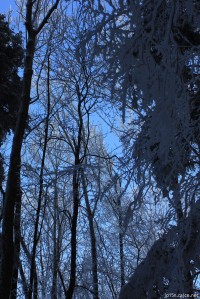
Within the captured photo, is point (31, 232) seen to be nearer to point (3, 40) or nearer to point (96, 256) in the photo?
point (96, 256)

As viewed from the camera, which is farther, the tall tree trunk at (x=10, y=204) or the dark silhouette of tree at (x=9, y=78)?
the dark silhouette of tree at (x=9, y=78)

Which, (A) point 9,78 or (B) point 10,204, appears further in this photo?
(A) point 9,78

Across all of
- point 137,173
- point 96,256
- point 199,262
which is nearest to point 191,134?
point 137,173

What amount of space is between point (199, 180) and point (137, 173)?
1.87 ft

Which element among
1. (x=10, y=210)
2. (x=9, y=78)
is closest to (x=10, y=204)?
(x=10, y=210)

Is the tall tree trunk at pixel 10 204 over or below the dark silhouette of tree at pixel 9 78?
below

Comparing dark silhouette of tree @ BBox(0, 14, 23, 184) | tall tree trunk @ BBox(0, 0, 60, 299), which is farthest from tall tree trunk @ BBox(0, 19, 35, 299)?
dark silhouette of tree @ BBox(0, 14, 23, 184)

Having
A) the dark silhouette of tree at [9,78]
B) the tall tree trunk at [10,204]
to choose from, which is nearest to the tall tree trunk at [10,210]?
the tall tree trunk at [10,204]

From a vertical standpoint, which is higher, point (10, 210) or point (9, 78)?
point (9, 78)

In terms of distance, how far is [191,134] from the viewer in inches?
121

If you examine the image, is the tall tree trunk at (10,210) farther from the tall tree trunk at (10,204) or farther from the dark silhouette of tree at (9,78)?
the dark silhouette of tree at (9,78)

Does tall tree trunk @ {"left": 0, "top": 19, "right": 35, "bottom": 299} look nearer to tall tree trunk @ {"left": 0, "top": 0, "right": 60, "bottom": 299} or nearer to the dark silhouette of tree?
tall tree trunk @ {"left": 0, "top": 0, "right": 60, "bottom": 299}

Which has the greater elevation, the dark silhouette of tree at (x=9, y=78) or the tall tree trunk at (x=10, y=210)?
the dark silhouette of tree at (x=9, y=78)

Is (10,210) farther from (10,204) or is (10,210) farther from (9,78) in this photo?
(9,78)
